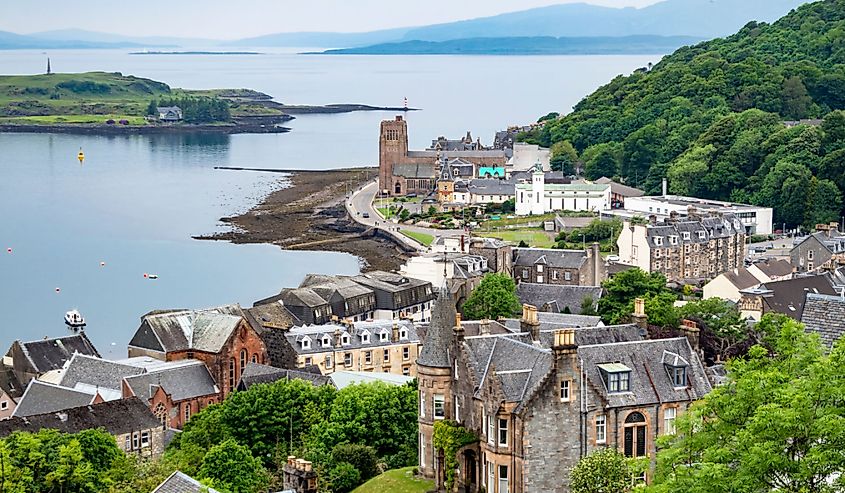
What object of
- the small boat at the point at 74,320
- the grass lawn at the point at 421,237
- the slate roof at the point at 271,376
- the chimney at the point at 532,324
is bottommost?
the small boat at the point at 74,320

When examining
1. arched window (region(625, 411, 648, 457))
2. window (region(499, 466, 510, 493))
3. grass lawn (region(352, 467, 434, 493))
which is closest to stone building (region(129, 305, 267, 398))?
grass lawn (region(352, 467, 434, 493))

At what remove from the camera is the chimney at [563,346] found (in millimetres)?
30891

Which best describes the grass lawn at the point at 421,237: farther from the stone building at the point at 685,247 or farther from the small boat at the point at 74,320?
the small boat at the point at 74,320

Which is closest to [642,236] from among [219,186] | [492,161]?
[492,161]

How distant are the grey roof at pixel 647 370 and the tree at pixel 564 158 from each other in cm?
10513

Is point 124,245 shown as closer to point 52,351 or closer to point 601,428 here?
point 52,351

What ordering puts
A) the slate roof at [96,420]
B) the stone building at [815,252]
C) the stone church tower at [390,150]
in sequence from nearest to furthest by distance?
the slate roof at [96,420], the stone building at [815,252], the stone church tower at [390,150]

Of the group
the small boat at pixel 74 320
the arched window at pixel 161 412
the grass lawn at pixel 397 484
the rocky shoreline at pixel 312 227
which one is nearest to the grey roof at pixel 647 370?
the grass lawn at pixel 397 484

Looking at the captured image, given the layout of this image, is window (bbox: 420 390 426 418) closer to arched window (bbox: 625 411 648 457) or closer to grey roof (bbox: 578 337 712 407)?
grey roof (bbox: 578 337 712 407)

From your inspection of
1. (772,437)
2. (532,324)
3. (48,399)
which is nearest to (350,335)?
(48,399)

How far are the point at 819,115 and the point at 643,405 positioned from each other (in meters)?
117

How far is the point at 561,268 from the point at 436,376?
3947cm

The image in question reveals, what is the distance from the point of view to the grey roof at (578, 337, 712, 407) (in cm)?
3275

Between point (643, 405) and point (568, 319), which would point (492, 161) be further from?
point (643, 405)
